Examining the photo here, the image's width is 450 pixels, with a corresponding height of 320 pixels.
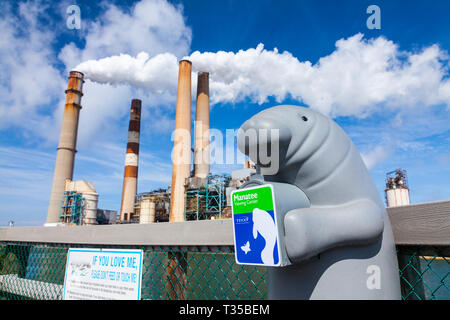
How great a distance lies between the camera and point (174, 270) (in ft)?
6.28

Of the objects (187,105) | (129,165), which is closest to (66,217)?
(129,165)

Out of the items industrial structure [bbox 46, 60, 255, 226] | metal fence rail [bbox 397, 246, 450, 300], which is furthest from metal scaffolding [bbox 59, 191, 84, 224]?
metal fence rail [bbox 397, 246, 450, 300]

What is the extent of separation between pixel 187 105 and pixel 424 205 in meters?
26.1

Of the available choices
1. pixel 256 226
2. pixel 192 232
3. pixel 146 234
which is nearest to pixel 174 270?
pixel 146 234

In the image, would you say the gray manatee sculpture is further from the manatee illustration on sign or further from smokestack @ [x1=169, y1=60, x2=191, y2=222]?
smokestack @ [x1=169, y1=60, x2=191, y2=222]

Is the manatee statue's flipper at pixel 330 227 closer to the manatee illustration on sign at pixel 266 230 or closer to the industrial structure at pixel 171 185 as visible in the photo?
the manatee illustration on sign at pixel 266 230

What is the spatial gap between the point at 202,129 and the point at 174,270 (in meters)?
26.7

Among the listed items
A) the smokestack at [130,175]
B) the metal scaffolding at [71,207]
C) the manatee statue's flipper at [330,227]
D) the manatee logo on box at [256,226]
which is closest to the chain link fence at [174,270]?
the manatee statue's flipper at [330,227]

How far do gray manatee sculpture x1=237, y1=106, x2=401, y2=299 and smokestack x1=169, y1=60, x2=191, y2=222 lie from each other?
24.1 meters

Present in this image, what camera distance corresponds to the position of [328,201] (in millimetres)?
1177

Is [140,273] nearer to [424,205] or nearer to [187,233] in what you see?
[187,233]

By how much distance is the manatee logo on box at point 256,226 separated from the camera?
0.99 metres

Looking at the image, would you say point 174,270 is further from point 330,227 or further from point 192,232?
point 330,227

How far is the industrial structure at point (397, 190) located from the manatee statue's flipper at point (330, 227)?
28979 mm
